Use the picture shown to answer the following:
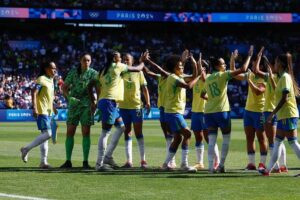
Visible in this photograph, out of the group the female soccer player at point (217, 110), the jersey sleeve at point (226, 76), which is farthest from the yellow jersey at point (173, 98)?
the jersey sleeve at point (226, 76)

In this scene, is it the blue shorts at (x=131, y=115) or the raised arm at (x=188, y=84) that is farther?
the blue shorts at (x=131, y=115)

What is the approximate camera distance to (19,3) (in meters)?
55.1

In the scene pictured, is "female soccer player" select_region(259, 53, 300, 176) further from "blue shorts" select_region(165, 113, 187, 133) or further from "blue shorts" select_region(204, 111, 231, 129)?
"blue shorts" select_region(165, 113, 187, 133)

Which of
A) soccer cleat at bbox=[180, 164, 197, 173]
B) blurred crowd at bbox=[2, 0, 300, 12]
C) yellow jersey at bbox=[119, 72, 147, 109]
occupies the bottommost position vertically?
soccer cleat at bbox=[180, 164, 197, 173]

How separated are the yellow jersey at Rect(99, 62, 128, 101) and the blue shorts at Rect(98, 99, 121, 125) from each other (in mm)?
98

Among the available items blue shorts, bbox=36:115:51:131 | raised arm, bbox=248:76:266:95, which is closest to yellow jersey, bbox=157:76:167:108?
raised arm, bbox=248:76:266:95

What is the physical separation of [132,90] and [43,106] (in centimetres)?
194

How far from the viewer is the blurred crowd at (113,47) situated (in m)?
52.5

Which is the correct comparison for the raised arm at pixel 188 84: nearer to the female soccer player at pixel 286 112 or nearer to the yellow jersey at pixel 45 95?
the female soccer player at pixel 286 112

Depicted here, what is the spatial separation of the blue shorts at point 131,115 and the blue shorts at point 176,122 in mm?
1372

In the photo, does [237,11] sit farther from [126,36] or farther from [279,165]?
[279,165]

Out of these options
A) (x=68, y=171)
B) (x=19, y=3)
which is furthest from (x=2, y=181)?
(x=19, y=3)

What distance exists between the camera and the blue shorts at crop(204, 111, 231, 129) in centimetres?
1345

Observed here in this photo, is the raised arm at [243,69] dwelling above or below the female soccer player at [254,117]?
above
